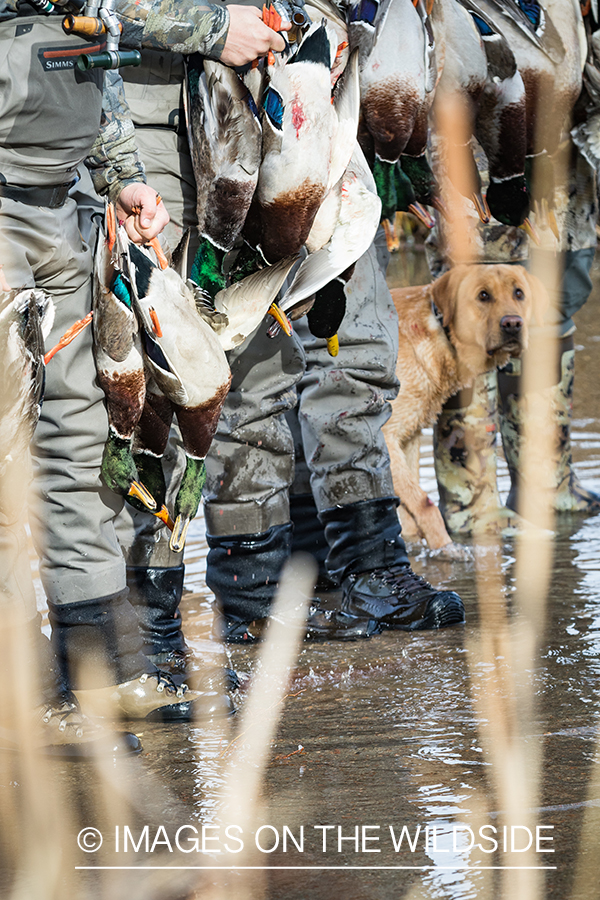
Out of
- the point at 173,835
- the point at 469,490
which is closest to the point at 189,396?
the point at 173,835

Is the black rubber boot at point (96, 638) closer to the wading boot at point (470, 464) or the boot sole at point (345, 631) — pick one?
the boot sole at point (345, 631)

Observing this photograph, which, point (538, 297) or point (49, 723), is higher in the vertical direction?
point (49, 723)

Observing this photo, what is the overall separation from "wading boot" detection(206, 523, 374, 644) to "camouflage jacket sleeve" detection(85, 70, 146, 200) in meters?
1.06

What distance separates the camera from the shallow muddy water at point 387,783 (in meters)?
1.80

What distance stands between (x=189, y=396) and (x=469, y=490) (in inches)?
77.0

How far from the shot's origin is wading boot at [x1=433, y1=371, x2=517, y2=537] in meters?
4.24

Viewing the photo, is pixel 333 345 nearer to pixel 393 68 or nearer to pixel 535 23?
pixel 393 68

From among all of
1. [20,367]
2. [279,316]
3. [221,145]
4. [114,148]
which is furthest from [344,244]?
[20,367]

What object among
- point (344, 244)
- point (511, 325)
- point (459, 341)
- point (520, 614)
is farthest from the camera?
point (459, 341)

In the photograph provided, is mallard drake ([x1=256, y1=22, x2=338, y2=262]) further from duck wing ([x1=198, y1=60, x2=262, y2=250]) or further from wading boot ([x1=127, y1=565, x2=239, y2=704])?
wading boot ([x1=127, y1=565, x2=239, y2=704])

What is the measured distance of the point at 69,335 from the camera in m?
2.41

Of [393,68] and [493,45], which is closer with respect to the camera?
[393,68]

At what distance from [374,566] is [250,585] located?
16.1 inches

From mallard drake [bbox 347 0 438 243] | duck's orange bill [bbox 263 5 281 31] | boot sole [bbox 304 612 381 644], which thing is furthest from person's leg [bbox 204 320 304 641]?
duck's orange bill [bbox 263 5 281 31]
